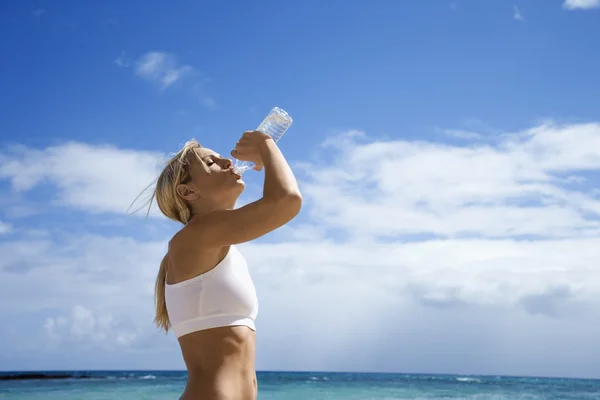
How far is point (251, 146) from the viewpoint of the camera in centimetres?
245

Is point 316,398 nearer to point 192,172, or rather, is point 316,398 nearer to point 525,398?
point 525,398

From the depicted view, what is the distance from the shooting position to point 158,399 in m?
22.2

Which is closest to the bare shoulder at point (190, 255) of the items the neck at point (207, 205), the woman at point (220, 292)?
the woman at point (220, 292)

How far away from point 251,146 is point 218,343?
2.27 feet

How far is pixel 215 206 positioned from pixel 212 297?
0.39 meters

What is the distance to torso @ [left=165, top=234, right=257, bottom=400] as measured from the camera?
2.40 m

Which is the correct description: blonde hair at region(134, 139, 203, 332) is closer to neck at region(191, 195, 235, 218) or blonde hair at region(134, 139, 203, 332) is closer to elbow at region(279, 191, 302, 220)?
neck at region(191, 195, 235, 218)

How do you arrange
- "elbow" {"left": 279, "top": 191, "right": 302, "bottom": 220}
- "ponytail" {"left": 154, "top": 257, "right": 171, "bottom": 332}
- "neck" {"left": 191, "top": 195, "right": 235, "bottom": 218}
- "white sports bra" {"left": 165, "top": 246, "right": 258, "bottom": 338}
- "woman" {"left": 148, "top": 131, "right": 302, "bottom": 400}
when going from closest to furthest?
1. "elbow" {"left": 279, "top": 191, "right": 302, "bottom": 220}
2. "woman" {"left": 148, "top": 131, "right": 302, "bottom": 400}
3. "white sports bra" {"left": 165, "top": 246, "right": 258, "bottom": 338}
4. "neck" {"left": 191, "top": 195, "right": 235, "bottom": 218}
5. "ponytail" {"left": 154, "top": 257, "right": 171, "bottom": 332}

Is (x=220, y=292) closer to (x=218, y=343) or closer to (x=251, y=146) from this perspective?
(x=218, y=343)

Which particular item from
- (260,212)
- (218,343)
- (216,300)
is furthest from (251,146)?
(218,343)

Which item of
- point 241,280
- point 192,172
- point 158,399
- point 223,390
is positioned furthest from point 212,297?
point 158,399

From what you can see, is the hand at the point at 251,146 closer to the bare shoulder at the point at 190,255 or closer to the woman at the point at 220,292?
the woman at the point at 220,292

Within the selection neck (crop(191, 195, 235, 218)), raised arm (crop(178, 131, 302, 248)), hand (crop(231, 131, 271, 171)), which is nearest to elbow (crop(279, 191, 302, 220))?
raised arm (crop(178, 131, 302, 248))

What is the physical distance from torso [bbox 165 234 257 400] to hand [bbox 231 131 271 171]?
0.34 m
